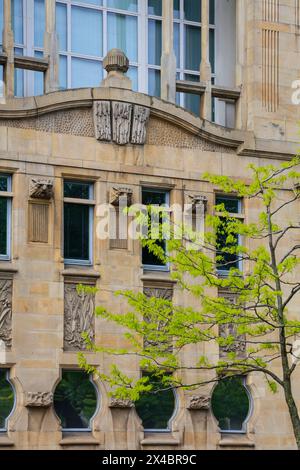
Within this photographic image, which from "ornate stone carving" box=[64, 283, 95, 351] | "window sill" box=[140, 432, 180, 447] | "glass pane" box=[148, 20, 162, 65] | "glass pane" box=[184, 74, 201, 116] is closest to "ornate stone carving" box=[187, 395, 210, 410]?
"window sill" box=[140, 432, 180, 447]

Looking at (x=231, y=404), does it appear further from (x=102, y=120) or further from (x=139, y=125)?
(x=102, y=120)

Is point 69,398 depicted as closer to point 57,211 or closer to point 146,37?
point 57,211

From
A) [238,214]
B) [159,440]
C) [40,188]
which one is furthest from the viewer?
[238,214]

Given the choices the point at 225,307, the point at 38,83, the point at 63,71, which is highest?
the point at 63,71

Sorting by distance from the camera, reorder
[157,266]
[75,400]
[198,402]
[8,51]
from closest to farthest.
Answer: [75,400] → [8,51] → [198,402] → [157,266]

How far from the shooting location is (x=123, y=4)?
123 ft

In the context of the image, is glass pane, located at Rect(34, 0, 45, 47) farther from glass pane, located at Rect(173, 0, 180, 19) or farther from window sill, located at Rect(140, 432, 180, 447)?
window sill, located at Rect(140, 432, 180, 447)

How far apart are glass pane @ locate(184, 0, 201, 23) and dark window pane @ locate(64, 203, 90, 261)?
20.4 feet

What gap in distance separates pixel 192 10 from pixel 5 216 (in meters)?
7.86

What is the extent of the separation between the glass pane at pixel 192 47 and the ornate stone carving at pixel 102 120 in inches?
143

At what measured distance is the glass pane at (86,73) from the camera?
36469 mm

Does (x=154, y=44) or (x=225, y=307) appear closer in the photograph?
(x=225, y=307)

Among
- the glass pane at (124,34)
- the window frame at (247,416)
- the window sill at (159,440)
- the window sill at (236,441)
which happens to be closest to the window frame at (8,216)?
the glass pane at (124,34)

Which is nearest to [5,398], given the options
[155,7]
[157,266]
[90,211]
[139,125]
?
[90,211]
